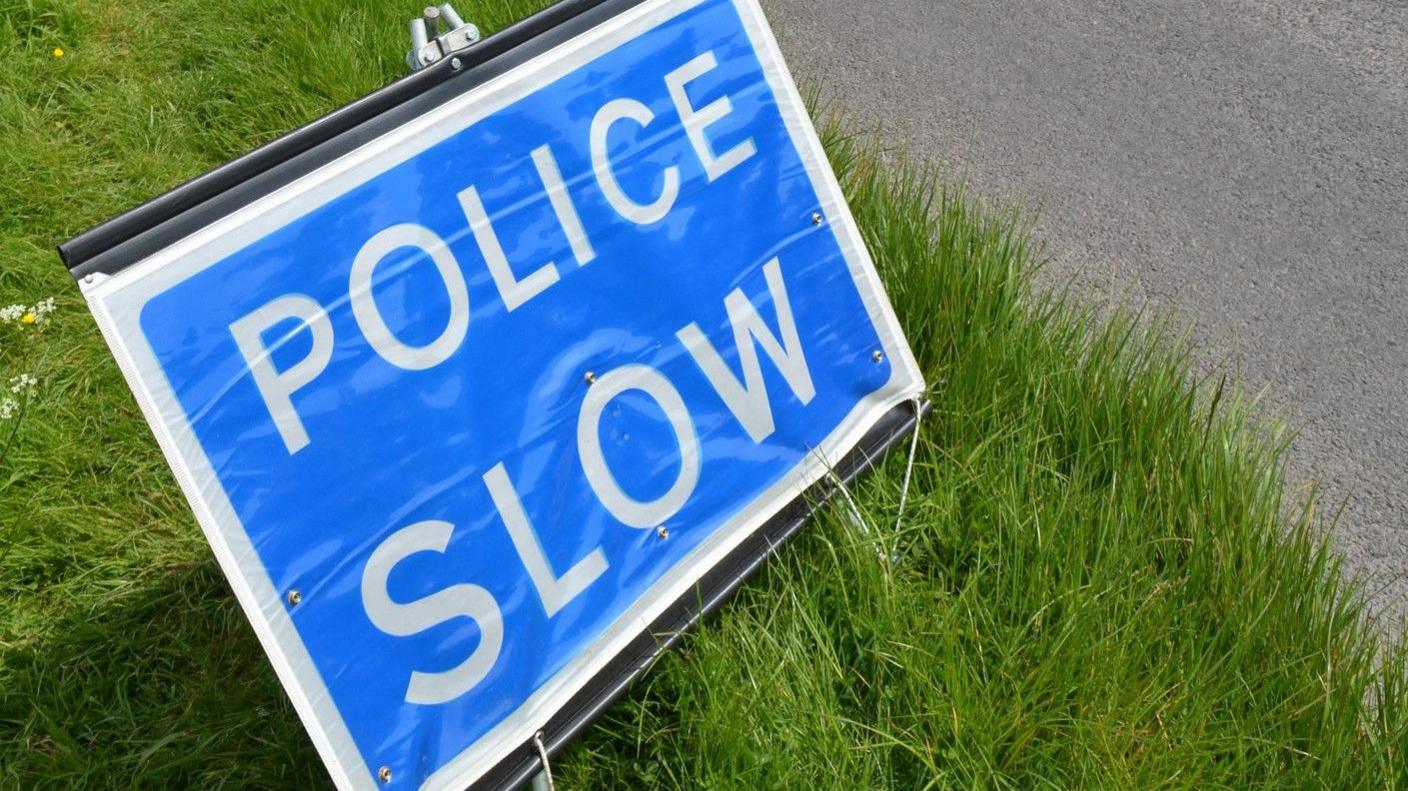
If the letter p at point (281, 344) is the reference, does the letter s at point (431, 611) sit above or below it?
below

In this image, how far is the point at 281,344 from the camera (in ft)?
5.27

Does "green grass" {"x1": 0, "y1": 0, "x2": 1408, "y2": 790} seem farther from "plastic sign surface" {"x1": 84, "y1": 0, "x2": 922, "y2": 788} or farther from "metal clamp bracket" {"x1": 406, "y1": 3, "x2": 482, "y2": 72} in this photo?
"metal clamp bracket" {"x1": 406, "y1": 3, "x2": 482, "y2": 72}

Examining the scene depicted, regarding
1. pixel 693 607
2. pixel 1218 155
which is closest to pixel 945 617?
Result: pixel 693 607

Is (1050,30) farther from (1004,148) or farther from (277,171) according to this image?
(277,171)

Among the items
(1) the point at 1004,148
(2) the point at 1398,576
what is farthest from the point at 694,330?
(1) the point at 1004,148

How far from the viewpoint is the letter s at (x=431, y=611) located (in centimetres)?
167

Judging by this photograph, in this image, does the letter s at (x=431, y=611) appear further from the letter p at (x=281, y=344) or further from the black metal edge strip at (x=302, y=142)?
the black metal edge strip at (x=302, y=142)

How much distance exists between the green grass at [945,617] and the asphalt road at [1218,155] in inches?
11.2

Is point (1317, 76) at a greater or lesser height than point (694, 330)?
lesser

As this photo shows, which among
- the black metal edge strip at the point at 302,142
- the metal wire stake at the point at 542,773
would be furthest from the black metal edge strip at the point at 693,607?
the black metal edge strip at the point at 302,142

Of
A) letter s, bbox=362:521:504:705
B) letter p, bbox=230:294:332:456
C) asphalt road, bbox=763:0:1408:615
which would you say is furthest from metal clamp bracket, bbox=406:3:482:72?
asphalt road, bbox=763:0:1408:615

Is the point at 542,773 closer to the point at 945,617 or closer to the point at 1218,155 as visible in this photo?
the point at 945,617

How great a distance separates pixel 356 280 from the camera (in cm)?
168

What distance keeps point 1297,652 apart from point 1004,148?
228 centimetres
